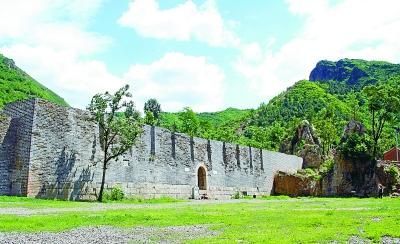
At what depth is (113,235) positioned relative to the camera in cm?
1067

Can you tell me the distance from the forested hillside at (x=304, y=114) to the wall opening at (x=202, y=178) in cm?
2146

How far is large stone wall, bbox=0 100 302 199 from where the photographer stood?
26.2m

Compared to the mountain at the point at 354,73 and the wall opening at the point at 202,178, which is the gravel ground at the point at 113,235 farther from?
the mountain at the point at 354,73

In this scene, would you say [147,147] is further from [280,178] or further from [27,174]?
[280,178]

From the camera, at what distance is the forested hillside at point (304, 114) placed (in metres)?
69.2

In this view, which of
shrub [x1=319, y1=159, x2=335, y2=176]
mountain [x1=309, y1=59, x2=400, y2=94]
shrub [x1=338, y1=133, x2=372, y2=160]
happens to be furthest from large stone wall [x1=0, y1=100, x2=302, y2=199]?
mountain [x1=309, y1=59, x2=400, y2=94]

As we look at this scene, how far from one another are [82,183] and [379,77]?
Result: 9713cm

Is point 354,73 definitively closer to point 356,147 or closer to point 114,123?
point 356,147

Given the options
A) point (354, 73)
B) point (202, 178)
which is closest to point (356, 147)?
point (202, 178)

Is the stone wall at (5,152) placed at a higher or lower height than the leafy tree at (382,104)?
lower

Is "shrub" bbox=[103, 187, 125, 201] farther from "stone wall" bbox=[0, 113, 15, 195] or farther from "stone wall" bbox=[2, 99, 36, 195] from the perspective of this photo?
"stone wall" bbox=[0, 113, 15, 195]

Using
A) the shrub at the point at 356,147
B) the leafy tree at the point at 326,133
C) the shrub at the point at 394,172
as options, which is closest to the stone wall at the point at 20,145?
the shrub at the point at 356,147

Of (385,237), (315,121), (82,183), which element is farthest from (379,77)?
(385,237)

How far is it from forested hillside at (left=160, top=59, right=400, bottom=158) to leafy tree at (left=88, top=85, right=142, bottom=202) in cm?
3037
